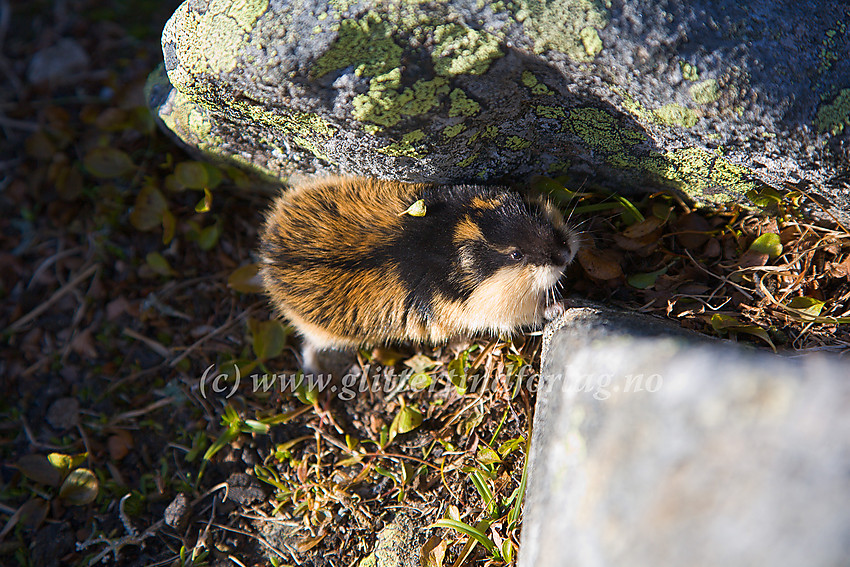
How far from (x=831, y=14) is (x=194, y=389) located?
185 inches

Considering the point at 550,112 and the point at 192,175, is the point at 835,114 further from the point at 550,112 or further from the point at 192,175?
the point at 192,175

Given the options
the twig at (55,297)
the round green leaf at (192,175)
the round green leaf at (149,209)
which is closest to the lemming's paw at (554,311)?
the round green leaf at (192,175)

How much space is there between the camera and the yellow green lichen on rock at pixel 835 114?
Answer: 279cm

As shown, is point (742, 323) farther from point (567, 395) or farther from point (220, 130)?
point (220, 130)

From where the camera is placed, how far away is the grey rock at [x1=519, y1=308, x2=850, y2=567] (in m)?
1.64

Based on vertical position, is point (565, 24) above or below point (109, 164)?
above

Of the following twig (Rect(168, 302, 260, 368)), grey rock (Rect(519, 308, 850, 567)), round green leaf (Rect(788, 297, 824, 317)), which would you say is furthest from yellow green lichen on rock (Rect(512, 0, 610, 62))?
twig (Rect(168, 302, 260, 368))

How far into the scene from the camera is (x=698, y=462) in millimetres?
1824

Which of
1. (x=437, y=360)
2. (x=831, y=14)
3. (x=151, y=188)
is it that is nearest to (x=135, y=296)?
(x=151, y=188)

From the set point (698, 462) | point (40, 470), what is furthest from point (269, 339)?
point (698, 462)

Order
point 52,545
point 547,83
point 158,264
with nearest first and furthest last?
point 547,83 < point 52,545 < point 158,264

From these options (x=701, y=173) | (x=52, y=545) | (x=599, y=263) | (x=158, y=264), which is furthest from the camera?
(x=158, y=264)

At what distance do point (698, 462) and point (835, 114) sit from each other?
2066 mm

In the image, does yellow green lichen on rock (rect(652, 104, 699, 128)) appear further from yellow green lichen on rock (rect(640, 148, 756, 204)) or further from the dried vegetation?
the dried vegetation
